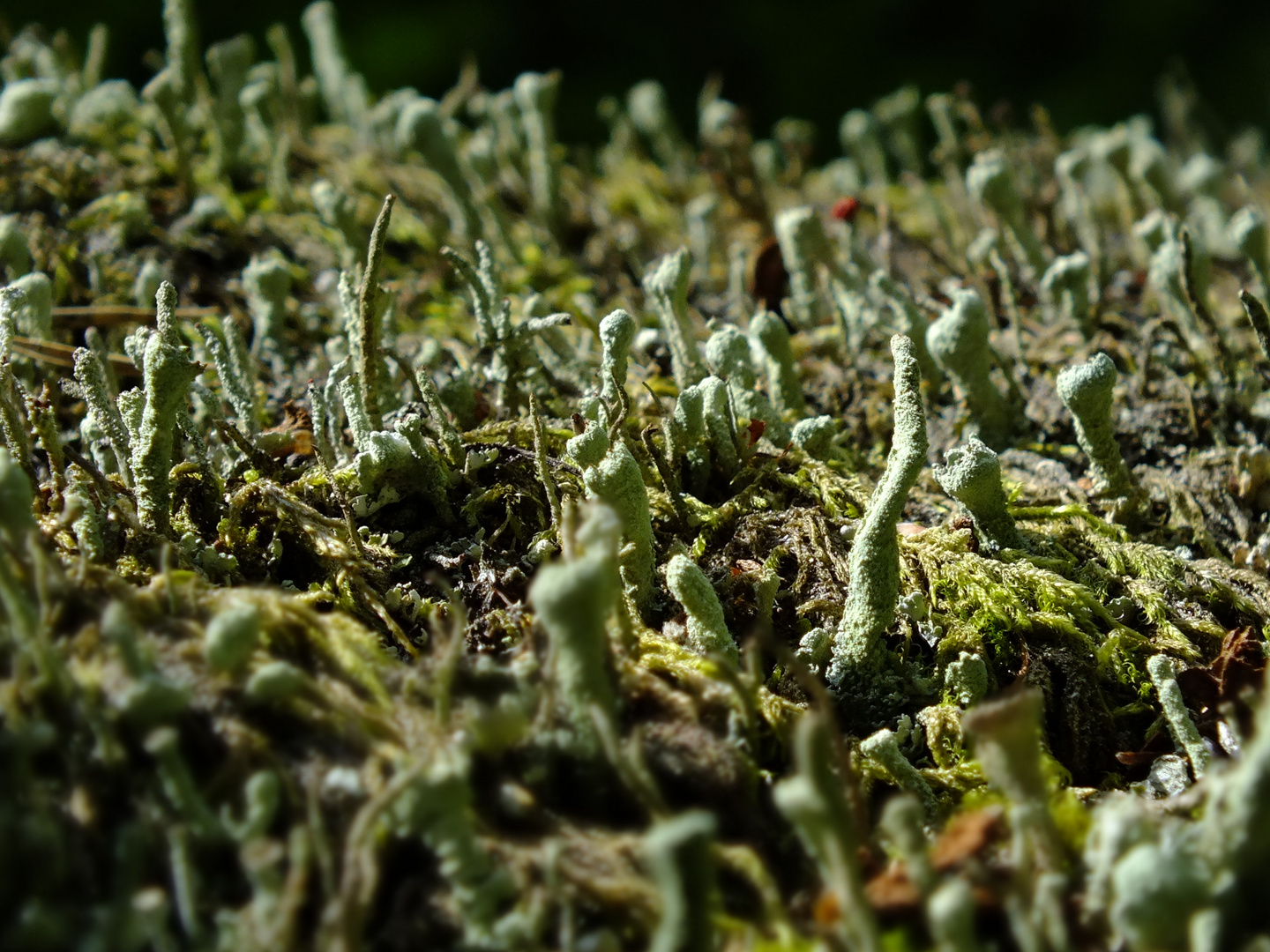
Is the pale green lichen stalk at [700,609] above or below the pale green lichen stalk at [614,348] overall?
below

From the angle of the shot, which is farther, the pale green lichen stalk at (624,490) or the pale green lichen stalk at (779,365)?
the pale green lichen stalk at (779,365)

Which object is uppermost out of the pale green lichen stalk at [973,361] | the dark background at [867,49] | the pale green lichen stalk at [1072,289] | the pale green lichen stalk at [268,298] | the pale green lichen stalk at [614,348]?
the dark background at [867,49]

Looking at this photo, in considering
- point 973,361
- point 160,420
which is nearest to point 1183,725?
point 973,361

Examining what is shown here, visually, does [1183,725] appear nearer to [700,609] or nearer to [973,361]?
[700,609]

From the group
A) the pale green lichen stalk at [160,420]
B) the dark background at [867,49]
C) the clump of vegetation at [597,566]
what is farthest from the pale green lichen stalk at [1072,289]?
the dark background at [867,49]

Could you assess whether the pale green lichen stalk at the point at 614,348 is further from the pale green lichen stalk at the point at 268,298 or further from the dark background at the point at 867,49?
the dark background at the point at 867,49

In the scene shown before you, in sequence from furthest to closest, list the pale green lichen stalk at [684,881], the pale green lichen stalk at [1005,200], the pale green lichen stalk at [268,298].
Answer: the pale green lichen stalk at [1005,200]
the pale green lichen stalk at [268,298]
the pale green lichen stalk at [684,881]

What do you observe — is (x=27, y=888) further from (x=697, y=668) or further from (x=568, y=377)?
(x=568, y=377)
